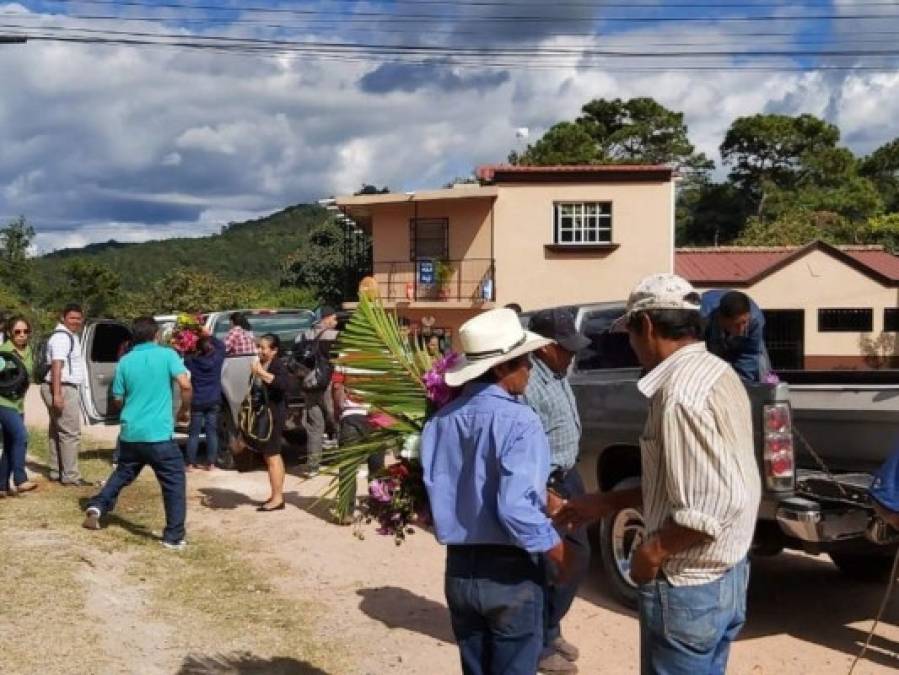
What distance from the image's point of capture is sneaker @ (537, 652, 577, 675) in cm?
508

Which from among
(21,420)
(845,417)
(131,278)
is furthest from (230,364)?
(131,278)

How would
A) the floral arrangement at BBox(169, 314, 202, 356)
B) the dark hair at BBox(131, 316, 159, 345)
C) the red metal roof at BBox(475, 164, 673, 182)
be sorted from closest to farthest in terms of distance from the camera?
the dark hair at BBox(131, 316, 159, 345), the floral arrangement at BBox(169, 314, 202, 356), the red metal roof at BBox(475, 164, 673, 182)

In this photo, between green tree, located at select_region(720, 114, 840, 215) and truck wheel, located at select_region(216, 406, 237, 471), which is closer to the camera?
truck wheel, located at select_region(216, 406, 237, 471)

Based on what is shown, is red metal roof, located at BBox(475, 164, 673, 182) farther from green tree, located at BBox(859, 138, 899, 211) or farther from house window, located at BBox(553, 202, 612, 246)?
green tree, located at BBox(859, 138, 899, 211)

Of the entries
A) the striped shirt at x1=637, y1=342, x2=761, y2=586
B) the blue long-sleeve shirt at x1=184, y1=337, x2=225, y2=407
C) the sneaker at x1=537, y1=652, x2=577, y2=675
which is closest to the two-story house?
the blue long-sleeve shirt at x1=184, y1=337, x2=225, y2=407

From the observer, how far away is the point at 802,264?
Answer: 28.7 m

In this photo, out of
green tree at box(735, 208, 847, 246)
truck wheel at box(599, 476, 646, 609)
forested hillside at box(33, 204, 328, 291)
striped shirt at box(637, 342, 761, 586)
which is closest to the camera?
striped shirt at box(637, 342, 761, 586)

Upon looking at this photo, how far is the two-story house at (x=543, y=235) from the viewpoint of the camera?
27.5 meters

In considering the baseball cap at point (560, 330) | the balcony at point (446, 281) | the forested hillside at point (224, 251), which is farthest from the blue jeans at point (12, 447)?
the forested hillside at point (224, 251)

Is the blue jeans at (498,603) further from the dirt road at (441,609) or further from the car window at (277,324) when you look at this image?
the car window at (277,324)

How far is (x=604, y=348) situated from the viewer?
739 cm

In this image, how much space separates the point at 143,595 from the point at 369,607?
4.75 ft

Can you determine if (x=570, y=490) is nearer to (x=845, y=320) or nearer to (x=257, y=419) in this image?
(x=257, y=419)

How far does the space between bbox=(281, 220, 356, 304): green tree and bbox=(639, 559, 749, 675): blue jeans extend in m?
38.9
